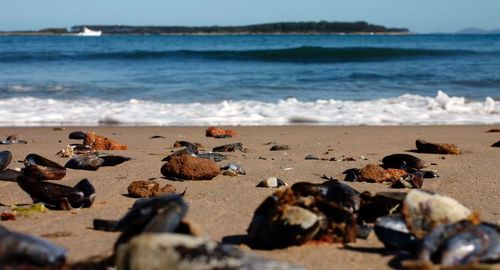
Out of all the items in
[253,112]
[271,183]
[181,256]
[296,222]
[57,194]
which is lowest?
[253,112]

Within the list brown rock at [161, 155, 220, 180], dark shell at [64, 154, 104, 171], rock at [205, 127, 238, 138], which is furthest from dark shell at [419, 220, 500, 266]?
rock at [205, 127, 238, 138]

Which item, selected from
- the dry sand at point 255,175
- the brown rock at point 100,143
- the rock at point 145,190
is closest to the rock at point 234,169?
the dry sand at point 255,175

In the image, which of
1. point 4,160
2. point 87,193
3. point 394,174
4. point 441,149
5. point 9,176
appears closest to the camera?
point 87,193

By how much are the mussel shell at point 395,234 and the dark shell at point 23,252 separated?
135 cm

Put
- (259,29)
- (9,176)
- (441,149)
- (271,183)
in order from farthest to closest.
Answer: (259,29), (441,149), (9,176), (271,183)

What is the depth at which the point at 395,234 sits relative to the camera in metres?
2.73

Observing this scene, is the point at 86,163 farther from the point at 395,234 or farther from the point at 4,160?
the point at 395,234

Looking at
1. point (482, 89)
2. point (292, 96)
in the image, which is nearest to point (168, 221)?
point (292, 96)

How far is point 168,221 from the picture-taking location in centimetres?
231

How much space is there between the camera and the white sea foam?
31.8 feet

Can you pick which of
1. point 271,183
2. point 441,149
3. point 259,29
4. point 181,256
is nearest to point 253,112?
point 441,149

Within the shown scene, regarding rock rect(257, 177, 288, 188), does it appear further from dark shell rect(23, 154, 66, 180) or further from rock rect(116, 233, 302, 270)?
rock rect(116, 233, 302, 270)

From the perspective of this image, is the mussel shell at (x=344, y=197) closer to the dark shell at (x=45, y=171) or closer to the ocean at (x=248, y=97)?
the dark shell at (x=45, y=171)

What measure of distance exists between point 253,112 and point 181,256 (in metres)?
Answer: 8.57
